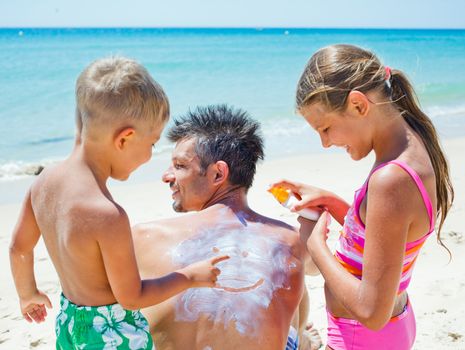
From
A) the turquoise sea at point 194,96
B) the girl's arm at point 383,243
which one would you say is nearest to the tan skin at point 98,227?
the girl's arm at point 383,243

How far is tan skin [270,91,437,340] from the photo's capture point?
1783mm

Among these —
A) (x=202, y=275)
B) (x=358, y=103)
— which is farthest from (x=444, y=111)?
(x=202, y=275)

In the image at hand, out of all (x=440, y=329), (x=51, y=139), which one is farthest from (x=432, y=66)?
(x=440, y=329)

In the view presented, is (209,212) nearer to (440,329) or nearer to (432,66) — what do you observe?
(440,329)

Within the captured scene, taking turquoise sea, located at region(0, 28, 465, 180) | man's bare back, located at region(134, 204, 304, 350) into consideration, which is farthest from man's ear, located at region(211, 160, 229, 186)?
turquoise sea, located at region(0, 28, 465, 180)

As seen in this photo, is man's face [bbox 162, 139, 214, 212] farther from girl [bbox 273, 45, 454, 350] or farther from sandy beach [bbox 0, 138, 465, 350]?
sandy beach [bbox 0, 138, 465, 350]

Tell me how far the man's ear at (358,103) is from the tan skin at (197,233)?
738 mm

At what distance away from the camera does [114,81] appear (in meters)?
1.90

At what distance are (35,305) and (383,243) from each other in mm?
1451

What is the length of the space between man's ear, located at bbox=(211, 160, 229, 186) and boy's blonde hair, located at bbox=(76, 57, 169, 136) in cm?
87

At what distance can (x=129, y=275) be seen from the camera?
196 centimetres

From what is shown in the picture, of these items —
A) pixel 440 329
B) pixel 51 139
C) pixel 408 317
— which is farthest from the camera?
pixel 51 139

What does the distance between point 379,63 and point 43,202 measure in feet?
4.17

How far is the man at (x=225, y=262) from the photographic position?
89.9 inches
